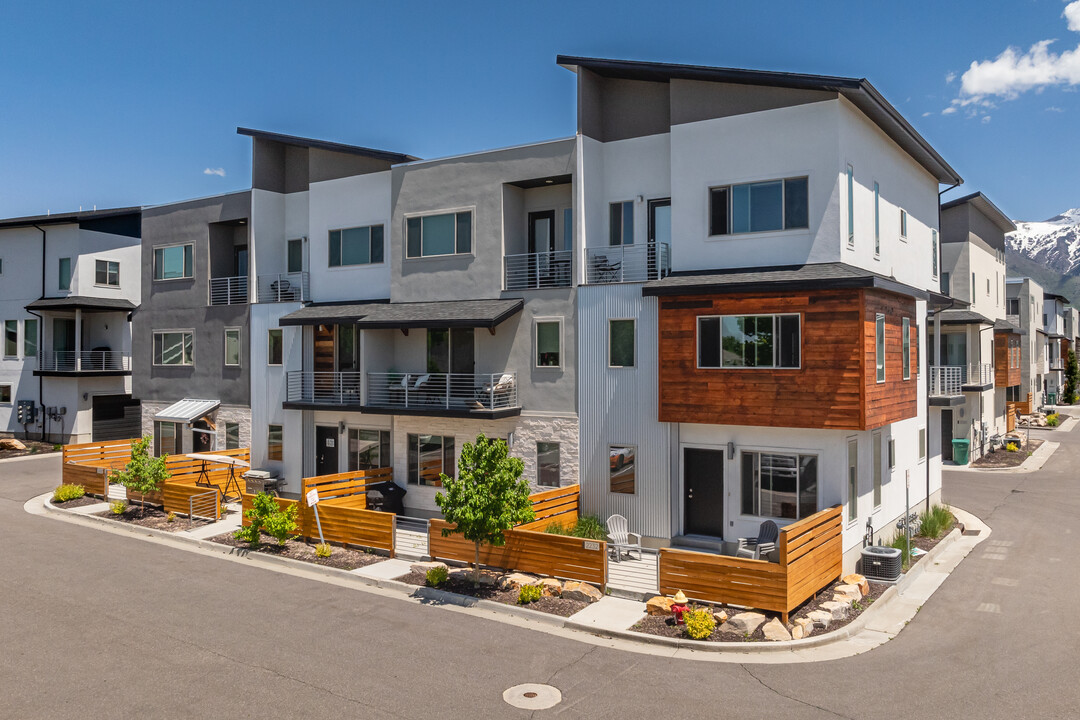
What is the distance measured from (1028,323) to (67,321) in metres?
61.6

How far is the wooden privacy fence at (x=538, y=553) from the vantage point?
15.5m

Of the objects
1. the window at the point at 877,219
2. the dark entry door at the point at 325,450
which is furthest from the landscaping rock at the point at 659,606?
the dark entry door at the point at 325,450

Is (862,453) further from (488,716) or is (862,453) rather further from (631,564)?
(488,716)

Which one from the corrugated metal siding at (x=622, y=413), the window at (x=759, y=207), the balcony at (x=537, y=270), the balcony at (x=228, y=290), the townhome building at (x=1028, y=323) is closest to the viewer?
the window at (x=759, y=207)

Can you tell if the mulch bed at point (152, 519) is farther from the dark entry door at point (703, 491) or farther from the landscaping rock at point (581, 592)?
the dark entry door at point (703, 491)

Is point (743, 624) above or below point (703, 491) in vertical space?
below

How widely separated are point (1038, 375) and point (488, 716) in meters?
64.4

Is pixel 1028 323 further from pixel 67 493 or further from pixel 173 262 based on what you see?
pixel 67 493

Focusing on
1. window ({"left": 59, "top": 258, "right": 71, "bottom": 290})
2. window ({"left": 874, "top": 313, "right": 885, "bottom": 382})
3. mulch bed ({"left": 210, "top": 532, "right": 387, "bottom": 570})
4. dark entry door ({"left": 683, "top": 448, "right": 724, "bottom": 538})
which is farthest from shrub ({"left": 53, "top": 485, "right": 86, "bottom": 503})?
window ({"left": 874, "top": 313, "right": 885, "bottom": 382})

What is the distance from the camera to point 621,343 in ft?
64.3

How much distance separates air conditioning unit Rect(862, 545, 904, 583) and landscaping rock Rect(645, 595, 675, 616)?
215 inches

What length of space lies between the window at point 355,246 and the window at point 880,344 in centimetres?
1554

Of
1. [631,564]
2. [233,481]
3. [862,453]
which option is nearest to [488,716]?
[631,564]

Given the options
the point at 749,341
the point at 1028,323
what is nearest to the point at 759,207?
the point at 749,341
